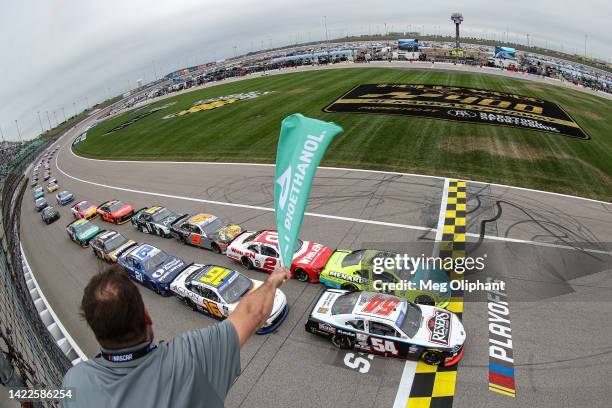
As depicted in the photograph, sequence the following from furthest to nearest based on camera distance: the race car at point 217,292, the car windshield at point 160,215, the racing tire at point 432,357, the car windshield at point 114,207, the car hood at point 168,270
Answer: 1. the car windshield at point 114,207
2. the car windshield at point 160,215
3. the car hood at point 168,270
4. the race car at point 217,292
5. the racing tire at point 432,357

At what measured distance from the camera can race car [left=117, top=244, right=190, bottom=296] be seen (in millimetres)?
13188

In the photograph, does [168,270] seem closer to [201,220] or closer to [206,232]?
[206,232]

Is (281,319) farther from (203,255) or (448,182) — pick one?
(448,182)

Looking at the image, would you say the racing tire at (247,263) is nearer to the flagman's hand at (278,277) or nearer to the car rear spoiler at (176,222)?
the car rear spoiler at (176,222)

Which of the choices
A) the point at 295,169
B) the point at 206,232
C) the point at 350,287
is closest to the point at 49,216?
the point at 206,232

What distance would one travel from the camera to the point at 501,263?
43.5ft

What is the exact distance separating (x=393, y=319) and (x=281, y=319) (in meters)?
3.50

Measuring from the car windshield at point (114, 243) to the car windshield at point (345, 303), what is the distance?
11450mm

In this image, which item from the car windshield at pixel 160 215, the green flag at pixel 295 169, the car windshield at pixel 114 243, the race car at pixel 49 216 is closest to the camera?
the green flag at pixel 295 169

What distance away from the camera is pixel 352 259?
12.6 m

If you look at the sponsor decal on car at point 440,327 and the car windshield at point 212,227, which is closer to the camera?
the sponsor decal on car at point 440,327

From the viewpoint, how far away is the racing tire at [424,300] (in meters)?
11.1

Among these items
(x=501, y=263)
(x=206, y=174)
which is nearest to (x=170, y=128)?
(x=206, y=174)

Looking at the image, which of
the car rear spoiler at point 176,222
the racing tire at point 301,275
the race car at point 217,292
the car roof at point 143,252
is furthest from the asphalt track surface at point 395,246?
the car roof at point 143,252
